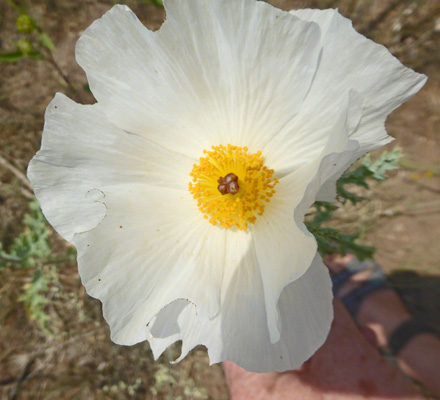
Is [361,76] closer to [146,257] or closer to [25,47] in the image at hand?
[146,257]

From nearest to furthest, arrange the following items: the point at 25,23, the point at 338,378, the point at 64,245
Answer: the point at 338,378, the point at 25,23, the point at 64,245

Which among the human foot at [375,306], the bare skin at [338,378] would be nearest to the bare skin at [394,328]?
the human foot at [375,306]

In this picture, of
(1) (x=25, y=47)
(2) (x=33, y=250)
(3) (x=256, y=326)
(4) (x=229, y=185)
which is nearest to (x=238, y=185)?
(4) (x=229, y=185)

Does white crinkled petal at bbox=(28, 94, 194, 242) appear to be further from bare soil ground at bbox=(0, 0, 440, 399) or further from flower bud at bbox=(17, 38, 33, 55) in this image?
bare soil ground at bbox=(0, 0, 440, 399)

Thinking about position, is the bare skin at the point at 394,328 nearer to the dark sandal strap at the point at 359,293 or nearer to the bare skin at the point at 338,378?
the dark sandal strap at the point at 359,293

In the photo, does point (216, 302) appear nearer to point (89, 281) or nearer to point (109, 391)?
point (89, 281)

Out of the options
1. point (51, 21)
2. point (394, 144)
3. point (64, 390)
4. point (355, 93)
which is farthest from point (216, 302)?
point (51, 21)
